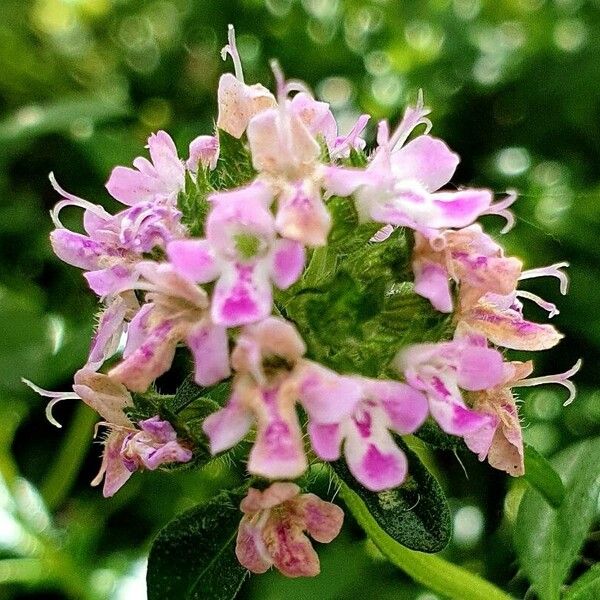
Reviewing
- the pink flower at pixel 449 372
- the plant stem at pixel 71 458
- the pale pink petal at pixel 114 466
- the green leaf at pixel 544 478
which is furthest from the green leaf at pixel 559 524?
the plant stem at pixel 71 458

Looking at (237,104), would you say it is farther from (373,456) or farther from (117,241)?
(373,456)

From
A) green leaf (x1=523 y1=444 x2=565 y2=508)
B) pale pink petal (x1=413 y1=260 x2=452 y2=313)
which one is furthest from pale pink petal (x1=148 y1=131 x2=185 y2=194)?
green leaf (x1=523 y1=444 x2=565 y2=508)

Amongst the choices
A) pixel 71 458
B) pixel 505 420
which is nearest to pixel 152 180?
pixel 505 420

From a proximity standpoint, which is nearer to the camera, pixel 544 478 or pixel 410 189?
pixel 410 189

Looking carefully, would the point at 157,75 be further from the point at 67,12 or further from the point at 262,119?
the point at 262,119

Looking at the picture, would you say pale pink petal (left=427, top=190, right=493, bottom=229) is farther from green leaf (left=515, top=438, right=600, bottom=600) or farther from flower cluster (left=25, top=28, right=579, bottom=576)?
green leaf (left=515, top=438, right=600, bottom=600)

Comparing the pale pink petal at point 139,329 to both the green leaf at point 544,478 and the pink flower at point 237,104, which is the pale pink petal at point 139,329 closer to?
the pink flower at point 237,104

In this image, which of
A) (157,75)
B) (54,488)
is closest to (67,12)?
(157,75)
